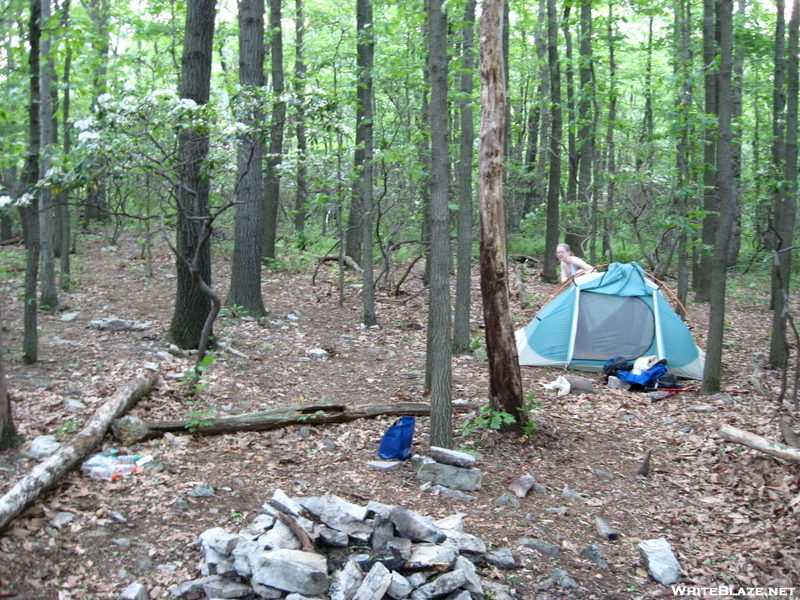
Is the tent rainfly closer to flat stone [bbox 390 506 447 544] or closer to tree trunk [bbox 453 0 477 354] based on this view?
tree trunk [bbox 453 0 477 354]

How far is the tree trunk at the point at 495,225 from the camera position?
5992 mm

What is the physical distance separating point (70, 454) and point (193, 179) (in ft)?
12.6

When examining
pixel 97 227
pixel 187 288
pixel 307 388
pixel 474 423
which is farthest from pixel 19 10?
pixel 97 227

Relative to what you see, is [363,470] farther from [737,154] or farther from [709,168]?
[737,154]

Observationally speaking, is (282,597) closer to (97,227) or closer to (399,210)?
(399,210)

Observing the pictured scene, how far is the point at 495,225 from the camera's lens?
6.11 meters

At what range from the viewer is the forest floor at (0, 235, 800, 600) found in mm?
3984

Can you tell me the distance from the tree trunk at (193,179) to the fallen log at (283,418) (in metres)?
2.17

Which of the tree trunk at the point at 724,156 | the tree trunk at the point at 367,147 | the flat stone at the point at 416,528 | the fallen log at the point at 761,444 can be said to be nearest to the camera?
the flat stone at the point at 416,528

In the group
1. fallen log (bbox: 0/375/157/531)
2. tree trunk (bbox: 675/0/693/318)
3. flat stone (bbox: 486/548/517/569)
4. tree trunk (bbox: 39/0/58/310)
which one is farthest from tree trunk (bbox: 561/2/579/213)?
tree trunk (bbox: 39/0/58/310)

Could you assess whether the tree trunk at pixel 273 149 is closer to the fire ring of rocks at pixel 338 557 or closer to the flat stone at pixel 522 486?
the flat stone at pixel 522 486

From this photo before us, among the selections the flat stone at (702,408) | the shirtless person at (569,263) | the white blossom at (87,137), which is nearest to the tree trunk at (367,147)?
the shirtless person at (569,263)

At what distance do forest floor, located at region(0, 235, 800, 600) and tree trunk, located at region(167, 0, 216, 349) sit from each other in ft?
1.80

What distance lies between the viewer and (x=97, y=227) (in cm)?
1956
